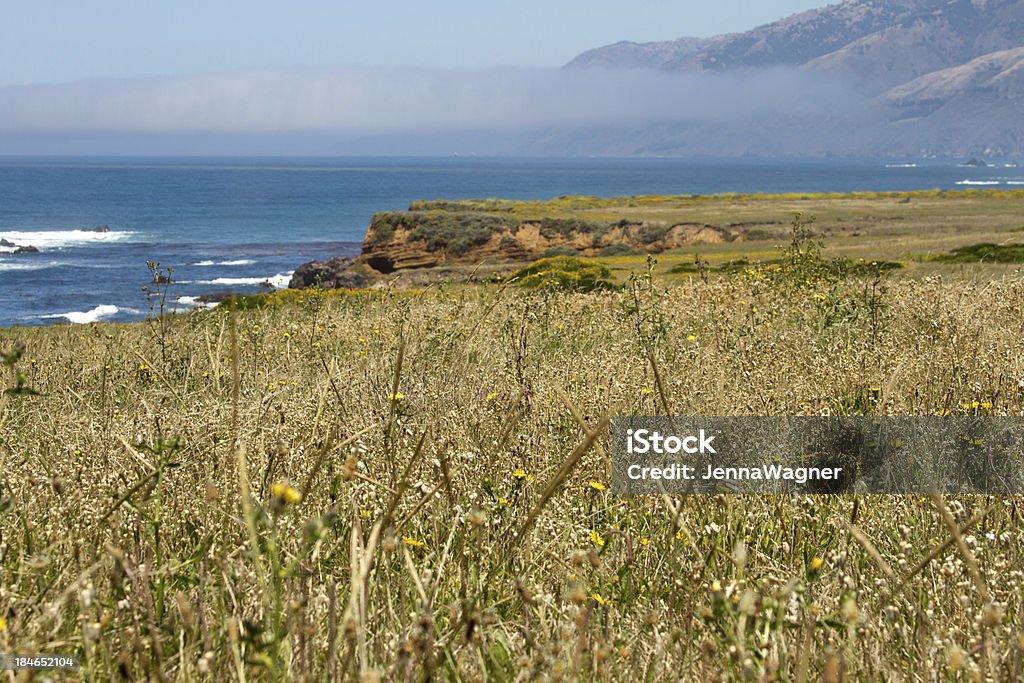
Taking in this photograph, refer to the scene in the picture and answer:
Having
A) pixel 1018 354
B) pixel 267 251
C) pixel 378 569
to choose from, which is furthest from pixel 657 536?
pixel 267 251

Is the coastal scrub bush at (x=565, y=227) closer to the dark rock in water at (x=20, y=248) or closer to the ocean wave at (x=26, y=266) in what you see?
the ocean wave at (x=26, y=266)

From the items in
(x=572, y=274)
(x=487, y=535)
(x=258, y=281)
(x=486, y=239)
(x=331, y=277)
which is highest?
(x=487, y=535)

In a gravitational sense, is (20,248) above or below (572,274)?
below

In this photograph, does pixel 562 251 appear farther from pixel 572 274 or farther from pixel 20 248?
pixel 20 248

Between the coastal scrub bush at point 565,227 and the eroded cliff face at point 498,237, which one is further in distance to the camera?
the coastal scrub bush at point 565,227

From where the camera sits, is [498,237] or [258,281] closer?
[498,237]

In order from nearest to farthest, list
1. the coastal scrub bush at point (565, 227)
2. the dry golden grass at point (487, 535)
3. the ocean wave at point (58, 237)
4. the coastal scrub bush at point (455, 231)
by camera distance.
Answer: the dry golden grass at point (487, 535), the coastal scrub bush at point (455, 231), the coastal scrub bush at point (565, 227), the ocean wave at point (58, 237)

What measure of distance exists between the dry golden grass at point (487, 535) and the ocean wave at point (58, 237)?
68256 mm

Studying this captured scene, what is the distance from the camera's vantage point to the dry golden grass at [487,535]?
192 cm

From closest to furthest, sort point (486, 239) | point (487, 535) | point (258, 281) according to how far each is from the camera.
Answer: point (487, 535) < point (486, 239) < point (258, 281)

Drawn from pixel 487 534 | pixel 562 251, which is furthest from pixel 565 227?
pixel 487 534

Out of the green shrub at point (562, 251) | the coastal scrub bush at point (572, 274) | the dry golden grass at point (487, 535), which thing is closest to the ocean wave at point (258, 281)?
the green shrub at point (562, 251)

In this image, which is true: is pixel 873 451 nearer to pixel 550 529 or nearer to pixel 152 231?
pixel 550 529

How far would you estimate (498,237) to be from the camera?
4038cm
